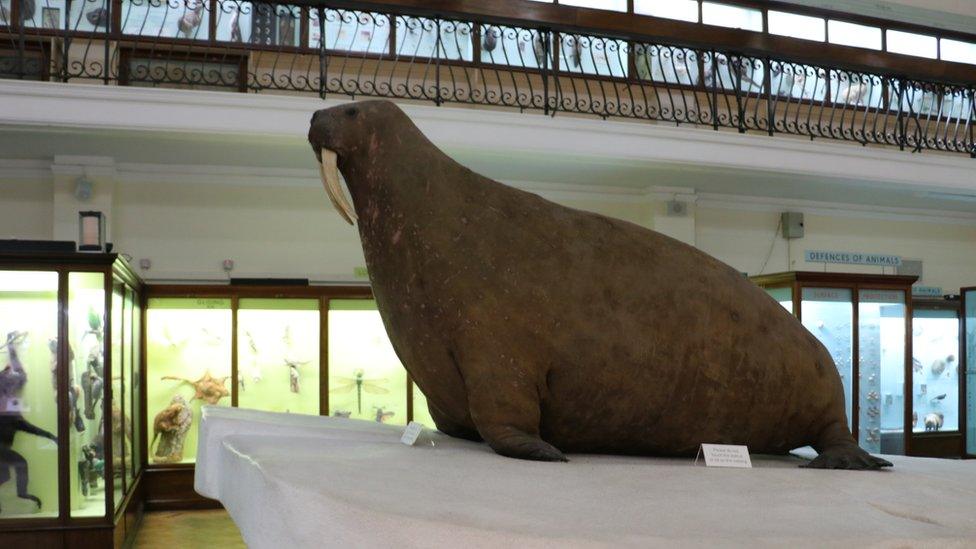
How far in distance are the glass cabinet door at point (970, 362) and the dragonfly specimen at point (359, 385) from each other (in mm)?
6696

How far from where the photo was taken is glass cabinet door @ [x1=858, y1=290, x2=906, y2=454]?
28.7 feet

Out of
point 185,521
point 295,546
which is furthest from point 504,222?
A: point 185,521

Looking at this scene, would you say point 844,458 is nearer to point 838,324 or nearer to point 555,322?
point 555,322

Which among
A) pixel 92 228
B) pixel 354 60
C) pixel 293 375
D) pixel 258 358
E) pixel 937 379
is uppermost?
pixel 354 60

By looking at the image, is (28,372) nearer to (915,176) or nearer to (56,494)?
(56,494)

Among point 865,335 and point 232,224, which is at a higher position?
point 232,224

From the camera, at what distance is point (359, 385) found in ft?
27.6

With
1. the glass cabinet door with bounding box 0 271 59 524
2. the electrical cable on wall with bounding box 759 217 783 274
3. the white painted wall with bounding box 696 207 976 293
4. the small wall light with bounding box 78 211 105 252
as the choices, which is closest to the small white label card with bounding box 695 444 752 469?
the glass cabinet door with bounding box 0 271 59 524

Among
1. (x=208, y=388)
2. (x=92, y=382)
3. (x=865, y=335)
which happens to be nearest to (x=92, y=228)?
(x=92, y=382)

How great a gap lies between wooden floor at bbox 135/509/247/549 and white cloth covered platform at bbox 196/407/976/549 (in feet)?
15.2

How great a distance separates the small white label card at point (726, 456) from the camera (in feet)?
7.18

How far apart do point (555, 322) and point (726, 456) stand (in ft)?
1.73

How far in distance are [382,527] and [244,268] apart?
8347 mm

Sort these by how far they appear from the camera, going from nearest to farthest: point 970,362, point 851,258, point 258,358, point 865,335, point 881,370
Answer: point 258,358 → point 865,335 → point 881,370 → point 970,362 → point 851,258
